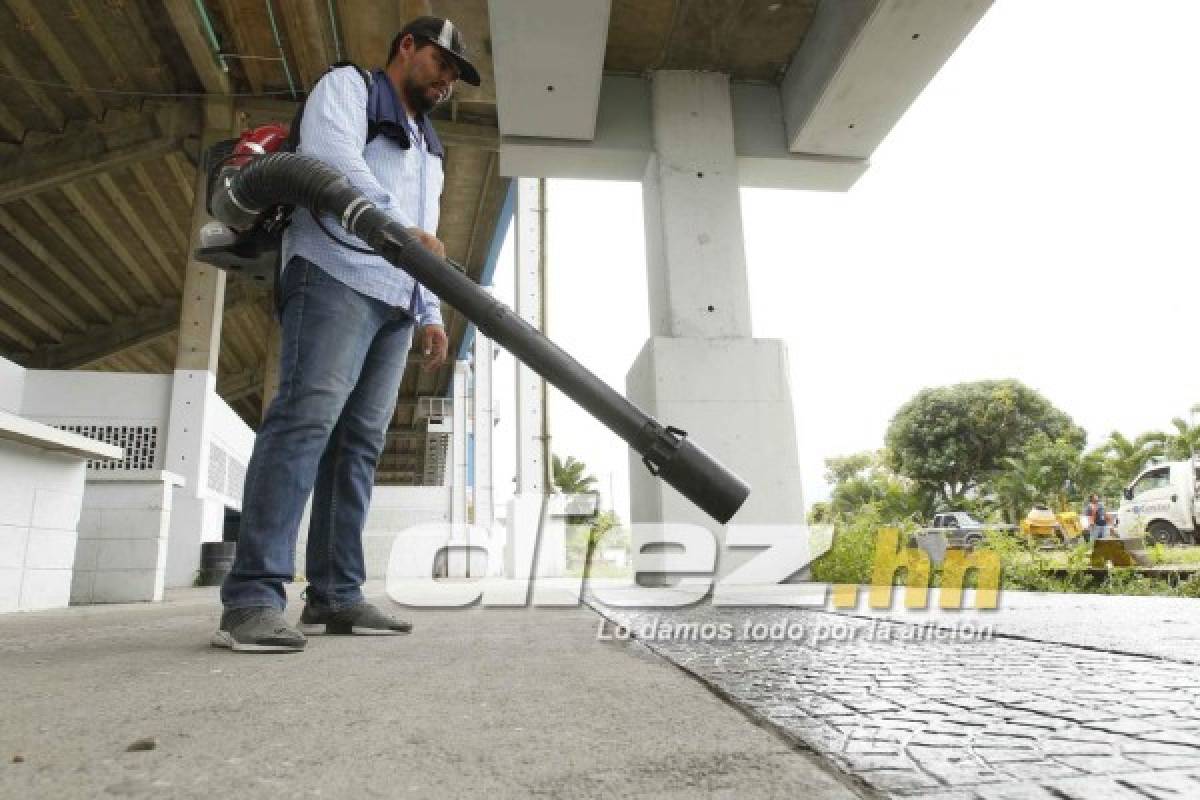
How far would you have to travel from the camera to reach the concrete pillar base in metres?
3.41

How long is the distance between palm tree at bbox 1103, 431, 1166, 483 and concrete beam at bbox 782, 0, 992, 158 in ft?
103

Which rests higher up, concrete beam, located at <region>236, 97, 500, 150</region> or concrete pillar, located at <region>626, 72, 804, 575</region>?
concrete beam, located at <region>236, 97, 500, 150</region>

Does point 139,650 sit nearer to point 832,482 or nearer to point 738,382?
point 738,382

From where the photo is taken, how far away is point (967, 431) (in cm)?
3419

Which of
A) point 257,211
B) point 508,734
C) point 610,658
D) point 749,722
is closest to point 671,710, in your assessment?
point 749,722

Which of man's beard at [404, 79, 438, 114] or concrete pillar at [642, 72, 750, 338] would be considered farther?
concrete pillar at [642, 72, 750, 338]

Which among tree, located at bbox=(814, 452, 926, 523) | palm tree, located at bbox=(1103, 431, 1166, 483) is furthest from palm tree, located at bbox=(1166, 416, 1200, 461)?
tree, located at bbox=(814, 452, 926, 523)

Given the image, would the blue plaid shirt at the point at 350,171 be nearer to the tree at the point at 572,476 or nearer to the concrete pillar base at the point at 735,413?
the concrete pillar base at the point at 735,413

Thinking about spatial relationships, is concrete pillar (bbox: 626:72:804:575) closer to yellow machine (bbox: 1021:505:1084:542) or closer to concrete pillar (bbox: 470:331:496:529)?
concrete pillar (bbox: 470:331:496:529)

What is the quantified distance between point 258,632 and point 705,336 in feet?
8.59

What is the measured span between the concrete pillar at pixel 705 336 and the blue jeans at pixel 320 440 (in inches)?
68.0

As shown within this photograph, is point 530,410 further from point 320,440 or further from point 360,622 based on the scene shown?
point 320,440

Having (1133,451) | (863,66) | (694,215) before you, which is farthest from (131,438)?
(1133,451)

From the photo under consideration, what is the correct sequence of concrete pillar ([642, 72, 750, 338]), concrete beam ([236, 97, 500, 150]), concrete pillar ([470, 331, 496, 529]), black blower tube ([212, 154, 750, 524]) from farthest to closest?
concrete pillar ([470, 331, 496, 529]) < concrete beam ([236, 97, 500, 150]) < concrete pillar ([642, 72, 750, 338]) < black blower tube ([212, 154, 750, 524])
